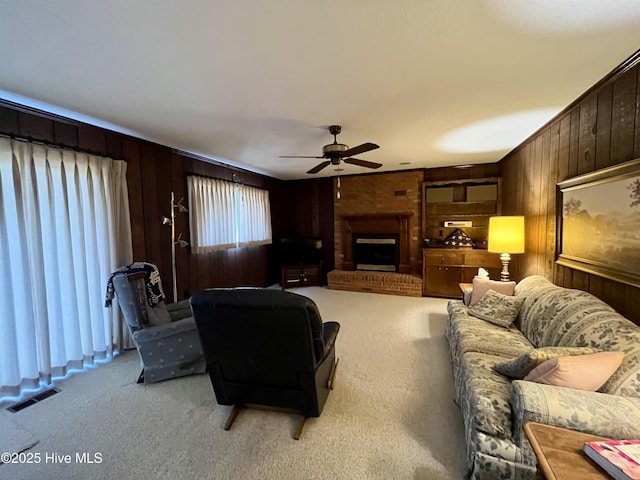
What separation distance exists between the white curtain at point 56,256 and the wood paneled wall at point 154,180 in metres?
0.14

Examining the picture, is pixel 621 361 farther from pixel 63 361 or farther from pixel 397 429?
pixel 63 361

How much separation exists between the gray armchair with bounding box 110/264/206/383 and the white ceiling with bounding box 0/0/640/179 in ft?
5.30

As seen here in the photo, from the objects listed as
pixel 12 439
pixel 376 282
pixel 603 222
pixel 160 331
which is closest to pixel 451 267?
pixel 376 282

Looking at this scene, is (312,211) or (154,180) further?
(312,211)

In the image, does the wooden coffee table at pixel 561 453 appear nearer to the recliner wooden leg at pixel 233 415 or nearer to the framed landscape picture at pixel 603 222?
the framed landscape picture at pixel 603 222

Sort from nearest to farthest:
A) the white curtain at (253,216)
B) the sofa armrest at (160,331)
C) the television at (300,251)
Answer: the sofa armrest at (160,331)
the white curtain at (253,216)
the television at (300,251)

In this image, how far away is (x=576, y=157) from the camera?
2.43 metres

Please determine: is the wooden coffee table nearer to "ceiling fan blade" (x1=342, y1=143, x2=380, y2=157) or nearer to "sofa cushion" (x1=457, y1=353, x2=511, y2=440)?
"sofa cushion" (x1=457, y1=353, x2=511, y2=440)

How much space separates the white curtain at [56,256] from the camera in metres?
2.18

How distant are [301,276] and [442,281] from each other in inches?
111

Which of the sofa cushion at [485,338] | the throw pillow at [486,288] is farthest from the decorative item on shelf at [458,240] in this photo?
the sofa cushion at [485,338]

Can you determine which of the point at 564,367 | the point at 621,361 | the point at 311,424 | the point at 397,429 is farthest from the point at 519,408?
the point at 311,424

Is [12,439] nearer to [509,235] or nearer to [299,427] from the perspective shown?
[299,427]

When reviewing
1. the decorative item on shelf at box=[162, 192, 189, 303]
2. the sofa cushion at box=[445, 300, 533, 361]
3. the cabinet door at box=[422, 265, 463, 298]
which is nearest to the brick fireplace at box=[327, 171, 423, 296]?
the cabinet door at box=[422, 265, 463, 298]
